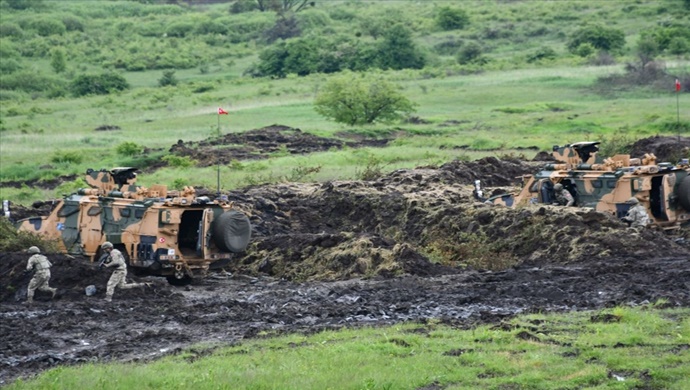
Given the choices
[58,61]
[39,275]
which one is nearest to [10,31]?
[58,61]

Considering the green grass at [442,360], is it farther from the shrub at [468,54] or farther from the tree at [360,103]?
the shrub at [468,54]

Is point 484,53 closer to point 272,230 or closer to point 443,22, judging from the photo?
point 443,22

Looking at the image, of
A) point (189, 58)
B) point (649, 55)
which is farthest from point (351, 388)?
point (189, 58)

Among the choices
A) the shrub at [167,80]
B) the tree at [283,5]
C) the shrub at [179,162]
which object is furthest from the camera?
the tree at [283,5]

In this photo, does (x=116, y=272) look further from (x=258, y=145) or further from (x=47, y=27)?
Result: (x=47, y=27)

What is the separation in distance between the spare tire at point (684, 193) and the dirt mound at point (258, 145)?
60.0 feet

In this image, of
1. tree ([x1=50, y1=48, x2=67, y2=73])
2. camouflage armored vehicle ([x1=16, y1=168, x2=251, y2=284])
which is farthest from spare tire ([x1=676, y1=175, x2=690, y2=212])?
tree ([x1=50, y1=48, x2=67, y2=73])

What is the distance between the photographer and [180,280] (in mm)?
24797

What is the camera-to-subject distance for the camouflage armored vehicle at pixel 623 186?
26.7m

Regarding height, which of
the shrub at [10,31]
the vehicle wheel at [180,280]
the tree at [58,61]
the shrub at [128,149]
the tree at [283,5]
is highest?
the tree at [283,5]

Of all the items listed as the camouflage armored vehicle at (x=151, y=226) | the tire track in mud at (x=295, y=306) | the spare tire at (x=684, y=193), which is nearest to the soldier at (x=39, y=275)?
the tire track in mud at (x=295, y=306)

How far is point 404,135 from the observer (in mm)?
50656

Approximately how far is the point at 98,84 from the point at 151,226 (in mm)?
51613

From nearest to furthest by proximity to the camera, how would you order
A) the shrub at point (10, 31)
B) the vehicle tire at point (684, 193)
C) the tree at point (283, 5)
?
the vehicle tire at point (684, 193), the shrub at point (10, 31), the tree at point (283, 5)
